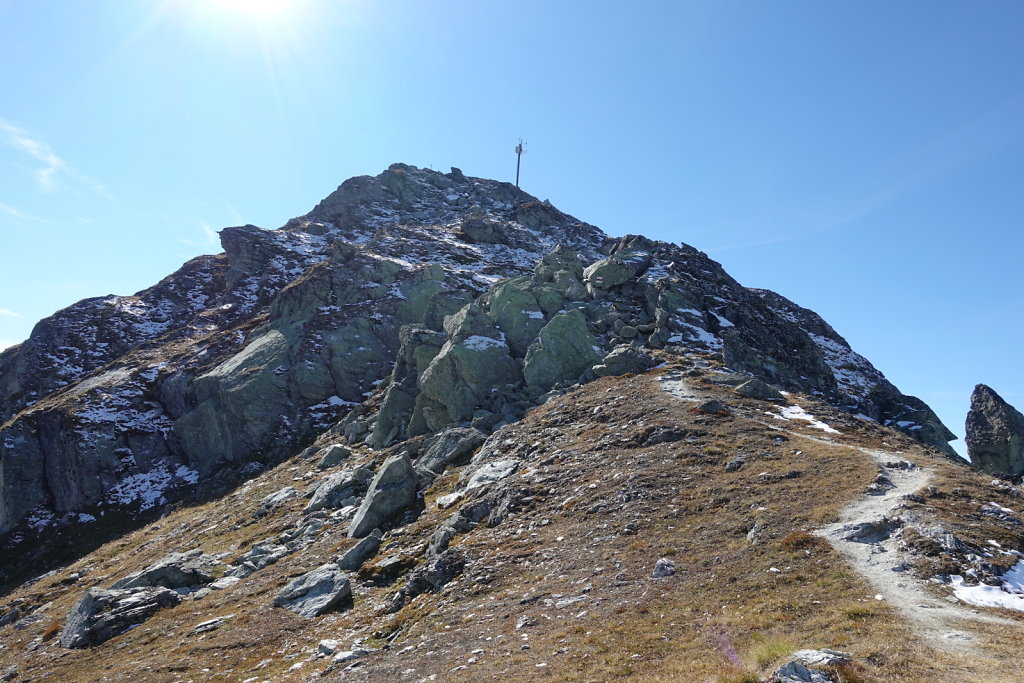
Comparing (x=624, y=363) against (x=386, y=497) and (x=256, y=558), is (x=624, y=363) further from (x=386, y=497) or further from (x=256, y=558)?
(x=256, y=558)

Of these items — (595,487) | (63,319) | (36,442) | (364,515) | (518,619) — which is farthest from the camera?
(63,319)

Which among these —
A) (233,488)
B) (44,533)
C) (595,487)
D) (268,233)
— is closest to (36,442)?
(44,533)

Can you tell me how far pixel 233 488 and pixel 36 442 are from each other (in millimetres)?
26946

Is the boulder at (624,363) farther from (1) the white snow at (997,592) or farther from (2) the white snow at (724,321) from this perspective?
(1) the white snow at (997,592)

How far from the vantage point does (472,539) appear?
2333 cm

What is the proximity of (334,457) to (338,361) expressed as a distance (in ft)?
66.9

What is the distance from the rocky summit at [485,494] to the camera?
1431cm

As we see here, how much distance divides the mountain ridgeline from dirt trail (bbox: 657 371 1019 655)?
21238 mm

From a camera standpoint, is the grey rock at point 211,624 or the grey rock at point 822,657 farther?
the grey rock at point 211,624

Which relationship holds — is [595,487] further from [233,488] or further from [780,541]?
[233,488]

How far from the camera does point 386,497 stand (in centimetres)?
2945

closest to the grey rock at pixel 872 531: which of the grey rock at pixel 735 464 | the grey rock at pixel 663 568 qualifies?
the grey rock at pixel 663 568

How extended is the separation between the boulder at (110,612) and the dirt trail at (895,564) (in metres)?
28.6

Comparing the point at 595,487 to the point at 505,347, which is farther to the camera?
the point at 505,347
